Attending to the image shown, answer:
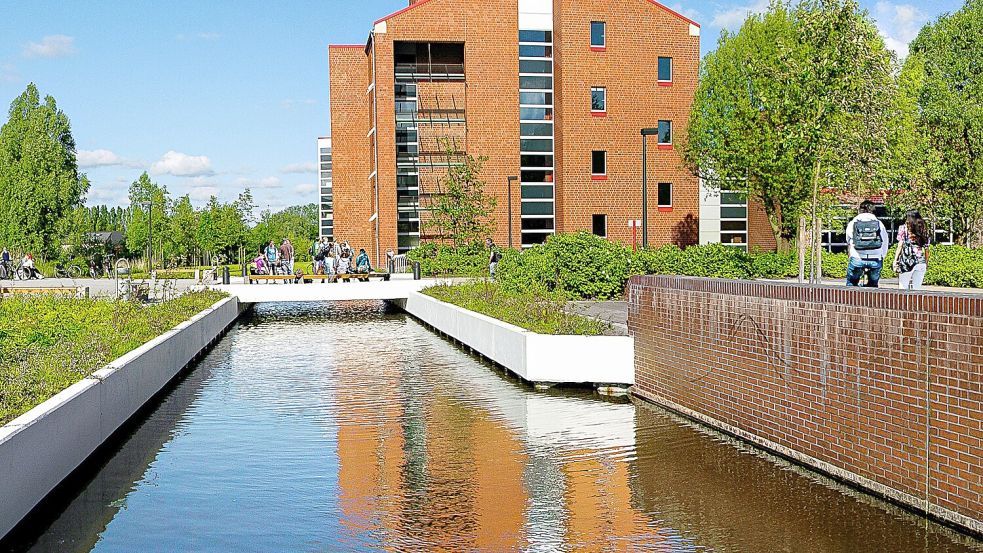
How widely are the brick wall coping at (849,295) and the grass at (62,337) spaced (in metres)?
6.67

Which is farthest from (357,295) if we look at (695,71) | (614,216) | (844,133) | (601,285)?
(695,71)

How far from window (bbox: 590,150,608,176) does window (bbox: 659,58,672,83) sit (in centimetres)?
467

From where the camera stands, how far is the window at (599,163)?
5206 centimetres

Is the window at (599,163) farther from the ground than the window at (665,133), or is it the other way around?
the window at (665,133)

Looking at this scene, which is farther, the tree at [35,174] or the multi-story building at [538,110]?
the tree at [35,174]

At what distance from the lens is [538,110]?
2162 inches

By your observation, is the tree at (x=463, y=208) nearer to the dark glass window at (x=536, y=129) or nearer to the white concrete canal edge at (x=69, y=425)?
the dark glass window at (x=536, y=129)

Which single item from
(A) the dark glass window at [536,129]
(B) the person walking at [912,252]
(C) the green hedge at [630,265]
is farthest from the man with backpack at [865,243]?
(A) the dark glass window at [536,129]

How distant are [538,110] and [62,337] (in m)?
42.1

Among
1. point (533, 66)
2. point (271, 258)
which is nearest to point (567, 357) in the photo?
point (271, 258)

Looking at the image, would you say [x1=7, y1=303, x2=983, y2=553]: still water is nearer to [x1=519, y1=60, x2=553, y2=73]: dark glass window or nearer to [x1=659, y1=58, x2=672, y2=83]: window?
[x1=659, y1=58, x2=672, y2=83]: window

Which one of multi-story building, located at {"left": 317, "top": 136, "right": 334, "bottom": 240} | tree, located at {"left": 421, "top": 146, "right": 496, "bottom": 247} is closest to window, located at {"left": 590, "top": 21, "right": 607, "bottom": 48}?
tree, located at {"left": 421, "top": 146, "right": 496, "bottom": 247}

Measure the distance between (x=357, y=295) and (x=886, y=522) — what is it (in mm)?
25258

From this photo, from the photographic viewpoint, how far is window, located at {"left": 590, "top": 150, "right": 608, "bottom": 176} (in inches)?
2050
